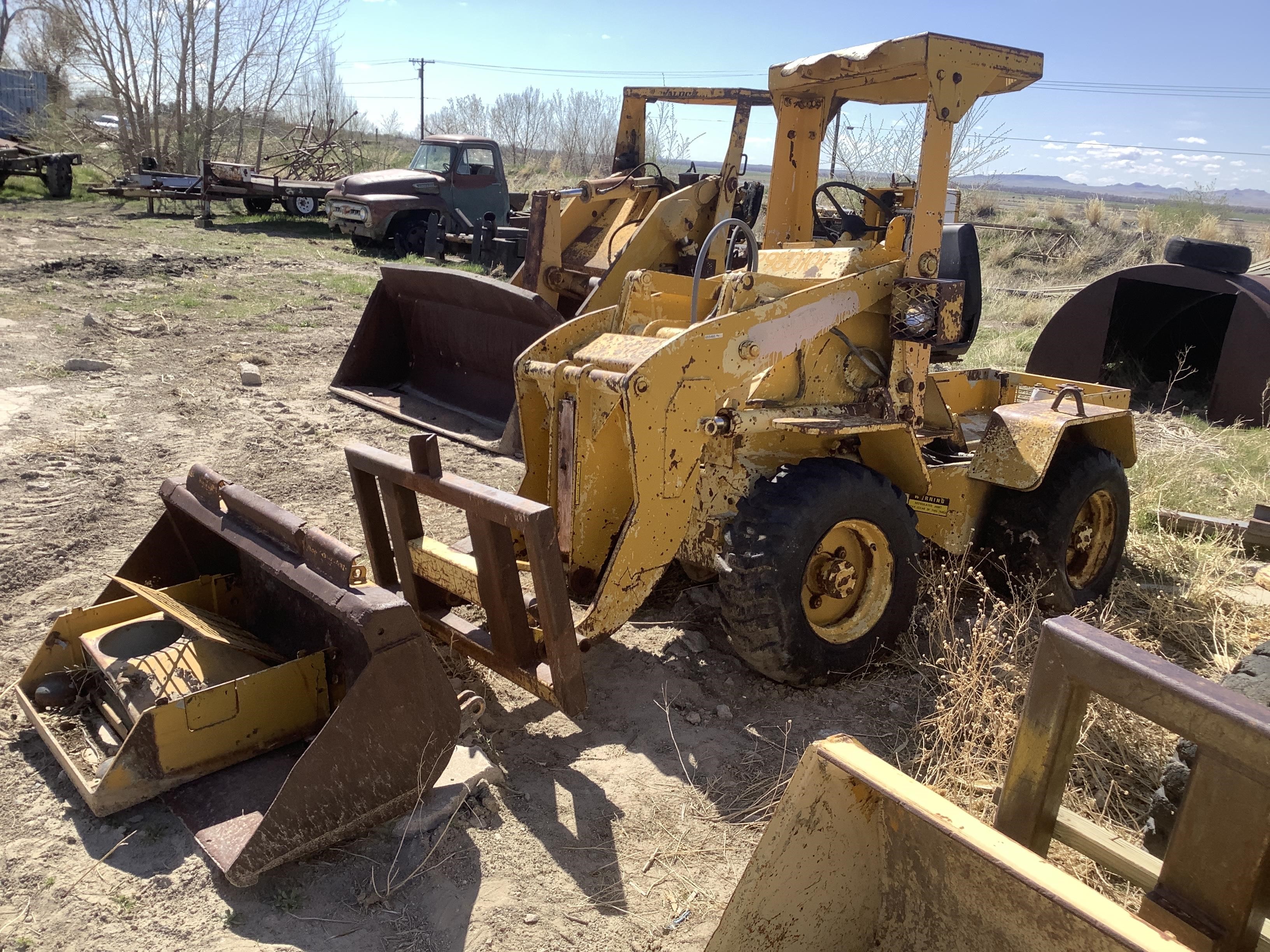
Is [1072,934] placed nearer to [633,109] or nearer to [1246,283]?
[633,109]

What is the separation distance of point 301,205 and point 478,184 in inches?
208

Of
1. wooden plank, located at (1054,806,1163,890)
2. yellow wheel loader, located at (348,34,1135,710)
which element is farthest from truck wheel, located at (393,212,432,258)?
wooden plank, located at (1054,806,1163,890)

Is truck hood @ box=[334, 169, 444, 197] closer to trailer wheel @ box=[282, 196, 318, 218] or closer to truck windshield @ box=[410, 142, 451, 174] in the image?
truck windshield @ box=[410, 142, 451, 174]

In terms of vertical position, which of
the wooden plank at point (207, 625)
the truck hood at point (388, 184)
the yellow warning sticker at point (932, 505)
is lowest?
the wooden plank at point (207, 625)

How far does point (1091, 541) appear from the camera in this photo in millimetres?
5090

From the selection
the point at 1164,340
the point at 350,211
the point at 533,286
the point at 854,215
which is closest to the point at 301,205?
the point at 350,211

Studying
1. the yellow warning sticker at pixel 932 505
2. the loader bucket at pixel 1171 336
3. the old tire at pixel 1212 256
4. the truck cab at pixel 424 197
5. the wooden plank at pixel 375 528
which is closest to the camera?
the wooden plank at pixel 375 528

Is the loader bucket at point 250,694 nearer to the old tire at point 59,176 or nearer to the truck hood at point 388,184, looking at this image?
the truck hood at point 388,184

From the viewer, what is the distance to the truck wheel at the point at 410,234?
17344mm

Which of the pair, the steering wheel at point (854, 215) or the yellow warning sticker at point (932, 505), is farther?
the steering wheel at point (854, 215)

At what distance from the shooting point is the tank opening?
32.2ft

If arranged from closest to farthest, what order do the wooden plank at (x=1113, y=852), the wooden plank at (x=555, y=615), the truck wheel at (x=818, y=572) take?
1. the wooden plank at (x=1113, y=852)
2. the wooden plank at (x=555, y=615)
3. the truck wheel at (x=818, y=572)

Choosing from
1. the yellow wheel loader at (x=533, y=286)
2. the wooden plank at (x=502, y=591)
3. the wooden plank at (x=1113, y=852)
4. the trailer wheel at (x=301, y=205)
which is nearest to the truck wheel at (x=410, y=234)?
the trailer wheel at (x=301, y=205)

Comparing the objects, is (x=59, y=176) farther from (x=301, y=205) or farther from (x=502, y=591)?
(x=502, y=591)
